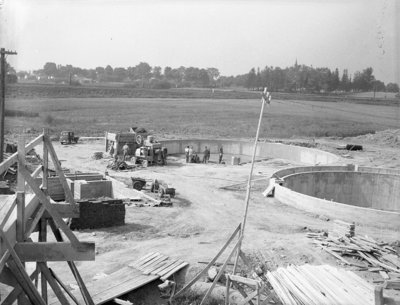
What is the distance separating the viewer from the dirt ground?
15.2 meters

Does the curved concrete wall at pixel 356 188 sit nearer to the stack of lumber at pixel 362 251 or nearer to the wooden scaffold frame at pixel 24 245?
the stack of lumber at pixel 362 251

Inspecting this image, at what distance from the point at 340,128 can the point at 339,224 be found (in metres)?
61.8

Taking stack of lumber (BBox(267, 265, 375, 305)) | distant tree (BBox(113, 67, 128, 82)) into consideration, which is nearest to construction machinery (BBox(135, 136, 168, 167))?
stack of lumber (BBox(267, 265, 375, 305))

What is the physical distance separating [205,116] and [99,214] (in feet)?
224

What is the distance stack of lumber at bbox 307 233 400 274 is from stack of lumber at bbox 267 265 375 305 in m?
3.28

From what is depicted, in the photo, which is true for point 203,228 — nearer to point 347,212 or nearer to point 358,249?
point 358,249

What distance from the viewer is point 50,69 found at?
11388cm

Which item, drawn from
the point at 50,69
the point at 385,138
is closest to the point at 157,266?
the point at 385,138

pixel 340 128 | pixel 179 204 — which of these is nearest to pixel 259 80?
pixel 340 128

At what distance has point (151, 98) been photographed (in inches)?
4178

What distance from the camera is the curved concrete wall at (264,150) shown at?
129 ft

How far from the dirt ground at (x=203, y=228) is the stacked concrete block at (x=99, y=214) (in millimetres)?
316

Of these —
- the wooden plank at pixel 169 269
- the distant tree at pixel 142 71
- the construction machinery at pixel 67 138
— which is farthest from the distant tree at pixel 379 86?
the wooden plank at pixel 169 269

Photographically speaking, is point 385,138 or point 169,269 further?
point 385,138
